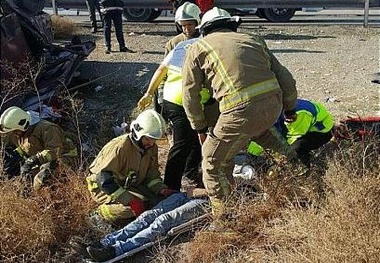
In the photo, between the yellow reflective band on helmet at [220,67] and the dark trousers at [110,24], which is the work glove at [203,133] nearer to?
the yellow reflective band on helmet at [220,67]

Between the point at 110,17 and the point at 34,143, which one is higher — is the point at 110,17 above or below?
below

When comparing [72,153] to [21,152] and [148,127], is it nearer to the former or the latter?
[21,152]

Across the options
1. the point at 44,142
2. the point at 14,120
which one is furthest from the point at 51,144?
the point at 14,120

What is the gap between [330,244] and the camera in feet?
11.3

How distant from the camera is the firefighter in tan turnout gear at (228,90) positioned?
4.04 metres

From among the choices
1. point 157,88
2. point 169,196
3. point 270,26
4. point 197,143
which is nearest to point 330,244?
point 169,196

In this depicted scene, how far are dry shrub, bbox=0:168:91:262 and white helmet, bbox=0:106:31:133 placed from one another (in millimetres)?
633

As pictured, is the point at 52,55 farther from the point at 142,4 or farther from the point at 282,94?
the point at 142,4

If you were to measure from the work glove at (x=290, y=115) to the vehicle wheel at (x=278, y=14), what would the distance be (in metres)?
8.91

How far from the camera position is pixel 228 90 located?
405 centimetres

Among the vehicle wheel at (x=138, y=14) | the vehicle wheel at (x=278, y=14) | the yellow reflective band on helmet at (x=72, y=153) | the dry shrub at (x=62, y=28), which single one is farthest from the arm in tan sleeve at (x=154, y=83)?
the vehicle wheel at (x=138, y=14)

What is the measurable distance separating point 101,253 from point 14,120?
1.62 m

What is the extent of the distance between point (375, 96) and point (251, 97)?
355cm

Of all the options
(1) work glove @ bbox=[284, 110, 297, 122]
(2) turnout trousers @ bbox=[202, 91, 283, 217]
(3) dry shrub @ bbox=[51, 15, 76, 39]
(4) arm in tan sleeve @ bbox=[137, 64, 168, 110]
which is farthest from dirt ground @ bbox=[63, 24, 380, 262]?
(2) turnout trousers @ bbox=[202, 91, 283, 217]
